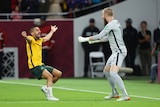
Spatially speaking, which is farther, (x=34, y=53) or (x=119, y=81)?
(x=34, y=53)

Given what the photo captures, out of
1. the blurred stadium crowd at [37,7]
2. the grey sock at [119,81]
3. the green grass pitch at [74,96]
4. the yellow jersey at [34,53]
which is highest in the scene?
the blurred stadium crowd at [37,7]

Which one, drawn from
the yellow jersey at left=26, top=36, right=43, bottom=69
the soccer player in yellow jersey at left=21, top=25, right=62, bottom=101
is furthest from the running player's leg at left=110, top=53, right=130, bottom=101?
the yellow jersey at left=26, top=36, right=43, bottom=69

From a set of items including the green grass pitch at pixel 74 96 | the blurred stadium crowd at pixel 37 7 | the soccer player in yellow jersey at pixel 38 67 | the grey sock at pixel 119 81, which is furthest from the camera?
the blurred stadium crowd at pixel 37 7

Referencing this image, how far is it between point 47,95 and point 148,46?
46.3 feet

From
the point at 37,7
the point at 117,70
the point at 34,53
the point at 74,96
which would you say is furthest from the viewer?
the point at 37,7

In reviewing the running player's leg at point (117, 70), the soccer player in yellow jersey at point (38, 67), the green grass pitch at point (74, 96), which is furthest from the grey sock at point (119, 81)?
the soccer player in yellow jersey at point (38, 67)

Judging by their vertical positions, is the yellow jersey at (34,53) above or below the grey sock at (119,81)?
above

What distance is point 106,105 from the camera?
50.1 ft

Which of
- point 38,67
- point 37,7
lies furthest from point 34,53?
point 37,7

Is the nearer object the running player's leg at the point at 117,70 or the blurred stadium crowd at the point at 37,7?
the running player's leg at the point at 117,70

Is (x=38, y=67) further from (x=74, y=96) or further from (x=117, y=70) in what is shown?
(x=117, y=70)

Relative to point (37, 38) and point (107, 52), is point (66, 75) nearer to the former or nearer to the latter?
point (107, 52)

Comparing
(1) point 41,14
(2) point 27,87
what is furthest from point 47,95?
(1) point 41,14

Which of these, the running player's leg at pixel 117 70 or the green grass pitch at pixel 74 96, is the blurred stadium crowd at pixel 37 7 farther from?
the running player's leg at pixel 117 70
